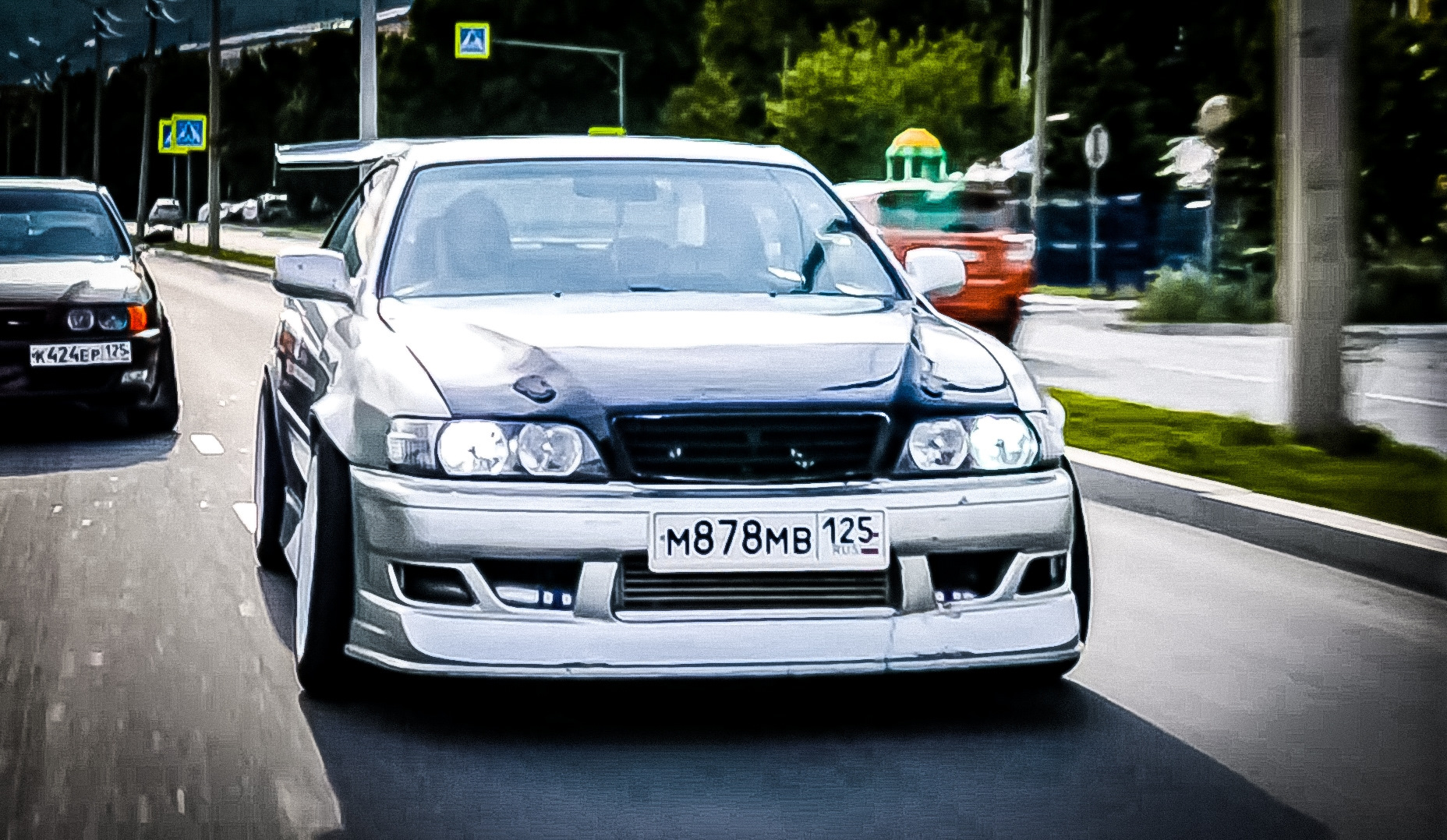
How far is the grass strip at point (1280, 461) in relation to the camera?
9.52 metres

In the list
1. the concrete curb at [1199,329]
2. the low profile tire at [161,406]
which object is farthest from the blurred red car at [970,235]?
the low profile tire at [161,406]

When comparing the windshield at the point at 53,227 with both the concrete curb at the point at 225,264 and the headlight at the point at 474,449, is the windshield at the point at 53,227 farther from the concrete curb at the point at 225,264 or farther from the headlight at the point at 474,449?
the concrete curb at the point at 225,264

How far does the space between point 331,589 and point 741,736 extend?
3.39ft

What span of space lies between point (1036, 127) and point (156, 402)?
26.9 meters

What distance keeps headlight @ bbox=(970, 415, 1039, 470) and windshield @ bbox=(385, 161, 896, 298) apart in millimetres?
1118

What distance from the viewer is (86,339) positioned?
12.7 meters

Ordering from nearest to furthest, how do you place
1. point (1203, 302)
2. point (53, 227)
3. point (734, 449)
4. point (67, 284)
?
point (734, 449), point (67, 284), point (53, 227), point (1203, 302)

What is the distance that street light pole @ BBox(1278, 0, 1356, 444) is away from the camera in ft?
37.2

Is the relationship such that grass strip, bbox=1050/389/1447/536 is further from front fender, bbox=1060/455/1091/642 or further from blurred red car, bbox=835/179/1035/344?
blurred red car, bbox=835/179/1035/344

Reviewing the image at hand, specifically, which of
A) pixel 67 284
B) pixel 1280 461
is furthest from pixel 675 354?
pixel 67 284

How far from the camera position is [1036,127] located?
38.2m

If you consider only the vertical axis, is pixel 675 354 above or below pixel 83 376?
below

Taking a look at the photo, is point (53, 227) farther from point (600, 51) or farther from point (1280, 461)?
point (600, 51)

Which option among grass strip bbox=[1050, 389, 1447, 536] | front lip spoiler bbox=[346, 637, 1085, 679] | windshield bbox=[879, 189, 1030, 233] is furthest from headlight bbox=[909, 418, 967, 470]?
windshield bbox=[879, 189, 1030, 233]
